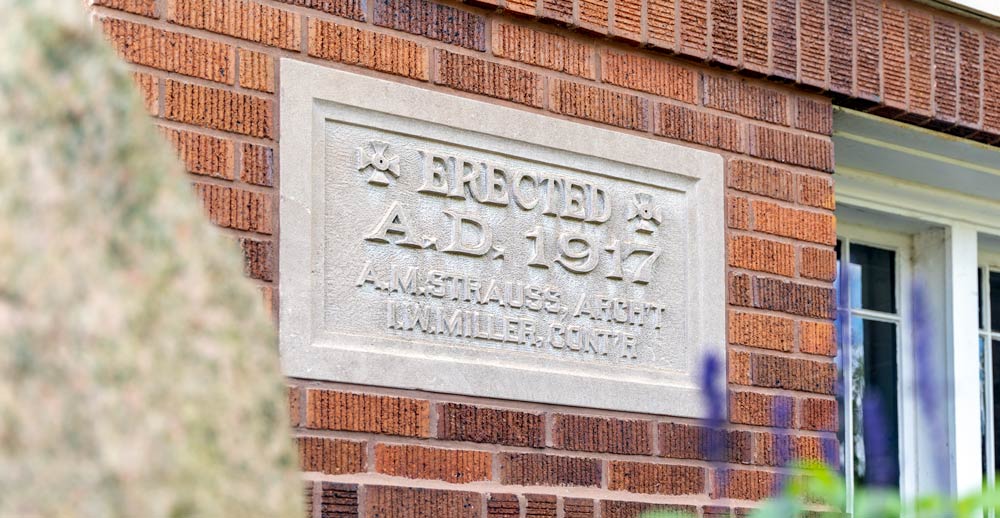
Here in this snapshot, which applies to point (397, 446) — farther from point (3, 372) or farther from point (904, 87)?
point (3, 372)

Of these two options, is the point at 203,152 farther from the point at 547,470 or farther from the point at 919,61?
the point at 919,61

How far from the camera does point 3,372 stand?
1067 millimetres

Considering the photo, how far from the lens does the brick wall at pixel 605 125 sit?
3.03 meters

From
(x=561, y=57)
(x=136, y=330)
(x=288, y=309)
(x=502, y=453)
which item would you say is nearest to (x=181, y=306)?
(x=136, y=330)

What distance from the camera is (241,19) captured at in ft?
10.1

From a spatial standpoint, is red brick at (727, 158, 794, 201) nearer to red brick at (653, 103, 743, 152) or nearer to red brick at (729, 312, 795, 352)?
red brick at (653, 103, 743, 152)

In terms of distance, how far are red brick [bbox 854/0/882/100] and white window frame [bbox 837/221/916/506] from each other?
0.79 m

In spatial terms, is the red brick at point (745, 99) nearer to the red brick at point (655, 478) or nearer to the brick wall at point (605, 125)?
the brick wall at point (605, 125)

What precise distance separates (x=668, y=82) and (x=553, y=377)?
819 millimetres

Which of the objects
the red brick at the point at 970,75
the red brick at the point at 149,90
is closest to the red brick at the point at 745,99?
the red brick at the point at 970,75

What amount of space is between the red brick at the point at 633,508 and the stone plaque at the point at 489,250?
223 mm

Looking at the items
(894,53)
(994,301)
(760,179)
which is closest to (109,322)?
(760,179)

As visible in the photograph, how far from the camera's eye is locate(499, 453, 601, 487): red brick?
3326 mm

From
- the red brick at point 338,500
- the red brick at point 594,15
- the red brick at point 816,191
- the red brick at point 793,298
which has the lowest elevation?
the red brick at point 338,500
